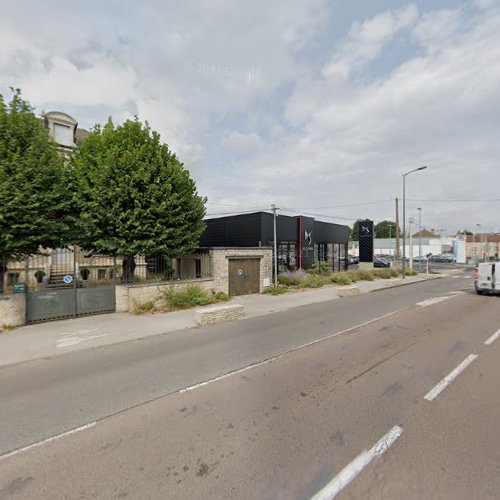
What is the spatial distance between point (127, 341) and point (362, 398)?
600 cm

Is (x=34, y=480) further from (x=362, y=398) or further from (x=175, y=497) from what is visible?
(x=362, y=398)

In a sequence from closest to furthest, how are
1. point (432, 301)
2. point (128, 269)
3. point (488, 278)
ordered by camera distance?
point (128, 269)
point (432, 301)
point (488, 278)

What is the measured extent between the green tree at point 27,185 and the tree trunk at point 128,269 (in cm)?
252

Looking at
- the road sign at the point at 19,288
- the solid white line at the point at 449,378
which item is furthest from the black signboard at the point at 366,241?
the road sign at the point at 19,288

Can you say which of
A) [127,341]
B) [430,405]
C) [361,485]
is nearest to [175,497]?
[361,485]

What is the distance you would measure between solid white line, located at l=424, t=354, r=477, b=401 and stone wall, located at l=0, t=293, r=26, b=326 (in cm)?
→ 1103

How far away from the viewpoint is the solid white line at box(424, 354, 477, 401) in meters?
4.27

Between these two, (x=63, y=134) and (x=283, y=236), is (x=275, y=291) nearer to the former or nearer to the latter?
(x=283, y=236)

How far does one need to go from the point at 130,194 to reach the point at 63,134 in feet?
47.6

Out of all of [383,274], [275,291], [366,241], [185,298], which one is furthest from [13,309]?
[366,241]

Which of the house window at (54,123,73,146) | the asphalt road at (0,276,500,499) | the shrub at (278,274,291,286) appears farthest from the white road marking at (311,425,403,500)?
the house window at (54,123,73,146)

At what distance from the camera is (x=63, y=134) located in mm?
19438

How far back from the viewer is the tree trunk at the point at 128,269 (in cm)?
1134

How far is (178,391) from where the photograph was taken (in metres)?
4.53
